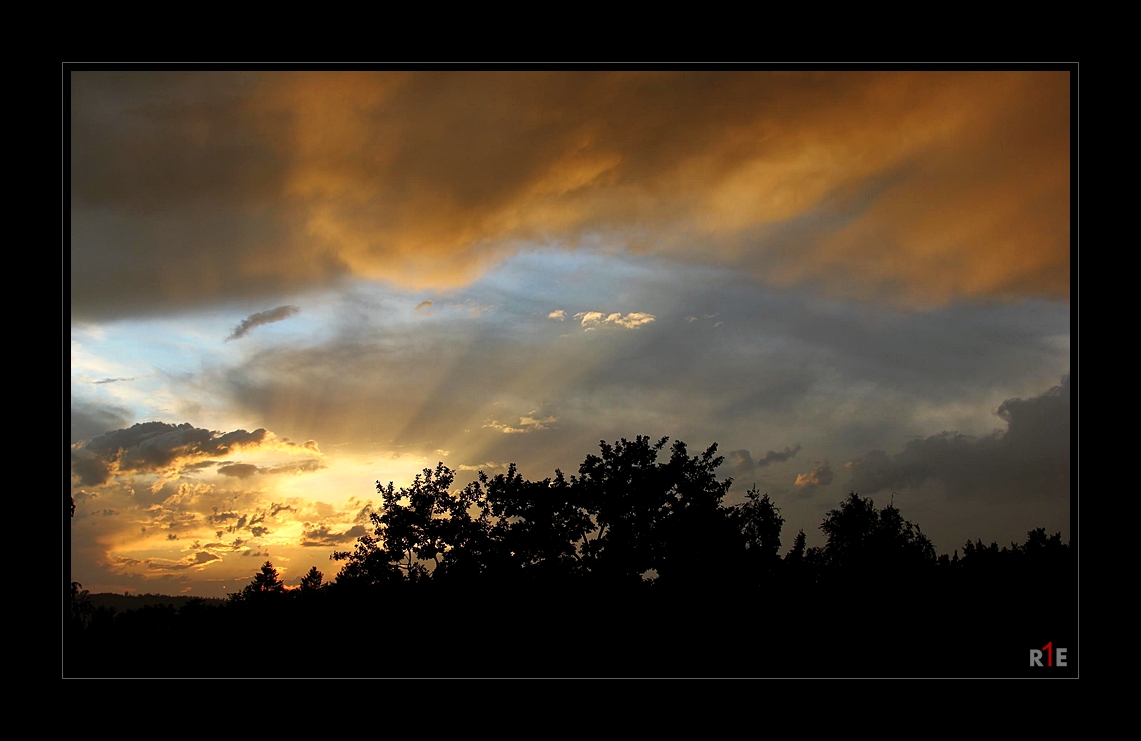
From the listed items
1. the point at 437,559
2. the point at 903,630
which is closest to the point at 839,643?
the point at 903,630

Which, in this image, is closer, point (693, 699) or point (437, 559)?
point (693, 699)

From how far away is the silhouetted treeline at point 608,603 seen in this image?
51.4ft

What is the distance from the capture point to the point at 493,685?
8438 millimetres

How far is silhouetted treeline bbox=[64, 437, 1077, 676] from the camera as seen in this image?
15.7 meters

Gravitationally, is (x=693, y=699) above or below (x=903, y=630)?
above

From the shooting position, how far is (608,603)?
19.8 m

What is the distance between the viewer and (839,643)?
694 inches
